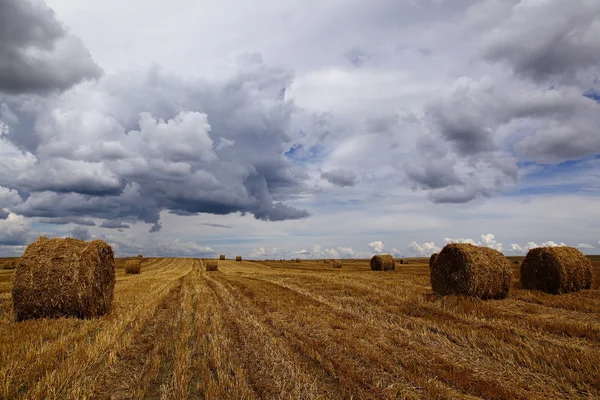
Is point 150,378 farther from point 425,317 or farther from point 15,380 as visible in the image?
point 425,317

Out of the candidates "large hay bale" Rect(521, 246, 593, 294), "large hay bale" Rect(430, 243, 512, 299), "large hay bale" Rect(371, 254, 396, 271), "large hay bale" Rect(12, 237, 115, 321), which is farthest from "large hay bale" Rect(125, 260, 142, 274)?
"large hay bale" Rect(521, 246, 593, 294)

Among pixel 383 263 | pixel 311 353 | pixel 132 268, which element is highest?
pixel 383 263

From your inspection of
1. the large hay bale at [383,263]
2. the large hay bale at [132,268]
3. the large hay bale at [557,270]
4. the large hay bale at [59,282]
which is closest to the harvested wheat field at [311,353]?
the large hay bale at [59,282]

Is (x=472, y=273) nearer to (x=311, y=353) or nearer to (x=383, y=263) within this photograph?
(x=311, y=353)

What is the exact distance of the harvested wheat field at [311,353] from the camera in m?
4.74

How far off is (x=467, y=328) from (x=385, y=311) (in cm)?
255

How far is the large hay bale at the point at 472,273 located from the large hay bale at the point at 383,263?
18106 millimetres

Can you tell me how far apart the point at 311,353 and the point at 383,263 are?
26.8 m

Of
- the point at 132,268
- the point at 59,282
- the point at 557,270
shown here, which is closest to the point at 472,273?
the point at 557,270

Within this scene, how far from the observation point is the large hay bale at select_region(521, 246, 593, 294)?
13688 mm

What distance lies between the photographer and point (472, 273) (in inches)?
488

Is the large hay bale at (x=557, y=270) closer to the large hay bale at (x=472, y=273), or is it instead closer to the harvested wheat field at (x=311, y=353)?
the large hay bale at (x=472, y=273)

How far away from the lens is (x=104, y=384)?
5.02m

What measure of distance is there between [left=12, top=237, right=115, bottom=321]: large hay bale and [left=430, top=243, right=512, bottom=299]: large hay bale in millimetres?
11748
